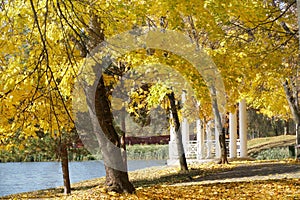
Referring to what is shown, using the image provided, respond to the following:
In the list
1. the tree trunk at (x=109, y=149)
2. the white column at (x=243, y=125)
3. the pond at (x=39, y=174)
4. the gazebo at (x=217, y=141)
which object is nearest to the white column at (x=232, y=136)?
the gazebo at (x=217, y=141)

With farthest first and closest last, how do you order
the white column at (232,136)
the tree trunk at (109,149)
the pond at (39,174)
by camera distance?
the white column at (232,136) < the pond at (39,174) < the tree trunk at (109,149)

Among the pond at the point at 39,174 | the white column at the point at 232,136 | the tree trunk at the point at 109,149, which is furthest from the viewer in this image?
the white column at the point at 232,136

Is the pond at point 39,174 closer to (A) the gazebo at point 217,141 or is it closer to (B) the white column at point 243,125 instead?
(A) the gazebo at point 217,141

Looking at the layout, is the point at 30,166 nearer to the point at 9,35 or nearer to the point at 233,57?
the point at 233,57

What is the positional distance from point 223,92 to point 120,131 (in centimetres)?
335

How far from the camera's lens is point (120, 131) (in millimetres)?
14602

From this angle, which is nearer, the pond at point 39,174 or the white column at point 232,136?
the pond at point 39,174

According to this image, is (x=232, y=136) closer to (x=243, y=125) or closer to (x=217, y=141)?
(x=243, y=125)

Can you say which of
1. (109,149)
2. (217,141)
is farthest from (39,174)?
(109,149)

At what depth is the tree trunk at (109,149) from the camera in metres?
8.45

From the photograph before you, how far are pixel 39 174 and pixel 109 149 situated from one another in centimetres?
1091

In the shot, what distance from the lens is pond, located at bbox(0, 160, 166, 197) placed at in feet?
54.2

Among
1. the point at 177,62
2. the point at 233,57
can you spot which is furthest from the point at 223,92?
the point at 177,62

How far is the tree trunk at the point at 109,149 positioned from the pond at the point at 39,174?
7691mm
